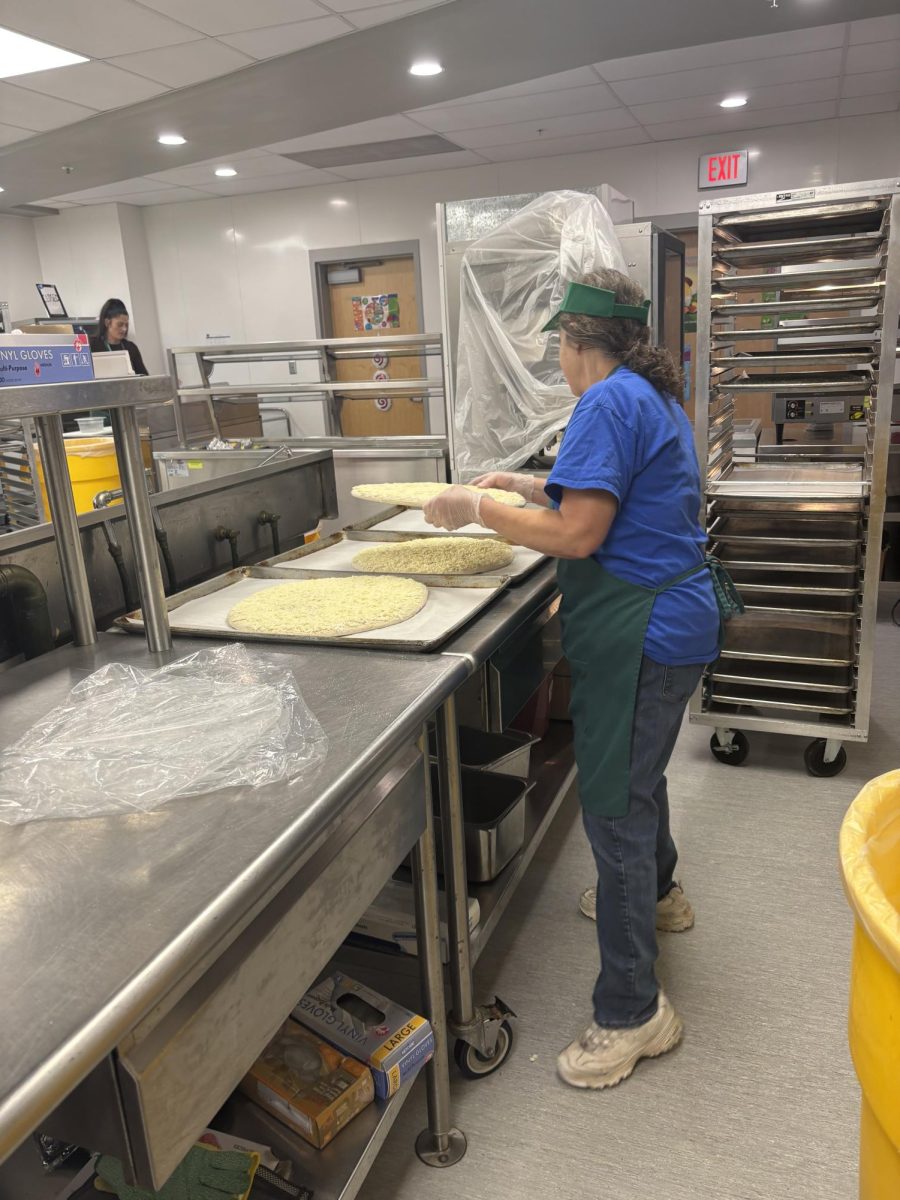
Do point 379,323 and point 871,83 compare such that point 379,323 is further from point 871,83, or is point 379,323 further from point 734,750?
point 734,750

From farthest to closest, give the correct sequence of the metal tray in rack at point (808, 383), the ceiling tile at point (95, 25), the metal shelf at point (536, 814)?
the ceiling tile at point (95, 25) < the metal tray in rack at point (808, 383) < the metal shelf at point (536, 814)

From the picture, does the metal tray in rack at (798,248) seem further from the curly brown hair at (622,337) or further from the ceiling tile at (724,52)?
the ceiling tile at (724,52)

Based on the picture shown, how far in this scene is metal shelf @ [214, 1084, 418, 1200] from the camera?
132 cm

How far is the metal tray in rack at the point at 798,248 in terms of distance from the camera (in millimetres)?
2471

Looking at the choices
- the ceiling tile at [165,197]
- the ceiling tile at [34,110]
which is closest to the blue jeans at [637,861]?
the ceiling tile at [34,110]

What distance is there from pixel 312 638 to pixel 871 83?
199 inches

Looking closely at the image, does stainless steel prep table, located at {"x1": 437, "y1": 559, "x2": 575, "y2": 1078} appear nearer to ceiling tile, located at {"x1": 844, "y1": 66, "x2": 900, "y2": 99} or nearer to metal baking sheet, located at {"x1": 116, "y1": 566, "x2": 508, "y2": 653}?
metal baking sheet, located at {"x1": 116, "y1": 566, "x2": 508, "y2": 653}

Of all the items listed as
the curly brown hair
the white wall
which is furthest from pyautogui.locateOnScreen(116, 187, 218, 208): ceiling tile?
the curly brown hair

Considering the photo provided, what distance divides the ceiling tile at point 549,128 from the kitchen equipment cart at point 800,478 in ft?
9.47

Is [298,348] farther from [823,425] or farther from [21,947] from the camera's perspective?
[21,947]

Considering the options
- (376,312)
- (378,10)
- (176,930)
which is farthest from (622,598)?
(376,312)

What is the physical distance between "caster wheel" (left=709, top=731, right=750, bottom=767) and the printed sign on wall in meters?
5.29

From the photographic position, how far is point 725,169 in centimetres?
582

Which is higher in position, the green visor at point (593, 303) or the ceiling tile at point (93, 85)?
the ceiling tile at point (93, 85)
